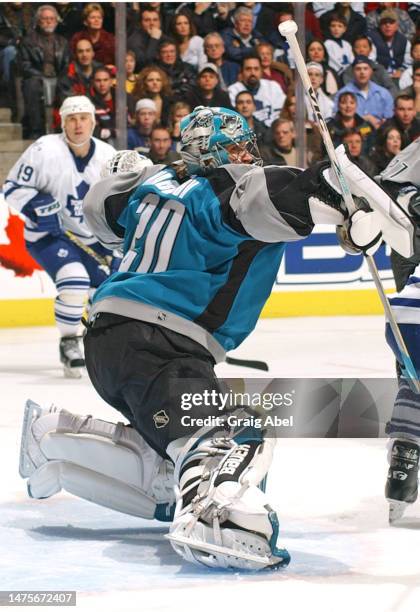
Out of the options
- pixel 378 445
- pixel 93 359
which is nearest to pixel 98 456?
pixel 93 359

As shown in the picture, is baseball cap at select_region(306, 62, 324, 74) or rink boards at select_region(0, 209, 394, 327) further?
baseball cap at select_region(306, 62, 324, 74)

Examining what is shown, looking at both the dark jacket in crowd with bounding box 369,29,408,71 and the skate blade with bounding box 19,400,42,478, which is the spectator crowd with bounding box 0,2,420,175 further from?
the skate blade with bounding box 19,400,42,478

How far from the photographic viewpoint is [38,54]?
7.02m

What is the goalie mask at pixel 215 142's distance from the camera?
288 cm

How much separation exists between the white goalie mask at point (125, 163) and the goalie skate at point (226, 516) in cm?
91

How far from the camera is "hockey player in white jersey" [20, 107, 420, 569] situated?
2.49 meters

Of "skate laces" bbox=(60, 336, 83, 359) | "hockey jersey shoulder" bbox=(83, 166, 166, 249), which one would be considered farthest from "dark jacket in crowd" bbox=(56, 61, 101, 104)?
"hockey jersey shoulder" bbox=(83, 166, 166, 249)

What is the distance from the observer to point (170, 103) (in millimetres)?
7328

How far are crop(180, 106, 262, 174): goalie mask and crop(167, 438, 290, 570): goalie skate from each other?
25.2 inches

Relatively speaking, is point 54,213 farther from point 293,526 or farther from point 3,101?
point 293,526

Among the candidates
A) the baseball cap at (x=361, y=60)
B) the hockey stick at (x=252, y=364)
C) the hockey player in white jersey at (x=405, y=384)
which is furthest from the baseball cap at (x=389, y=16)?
the hockey player in white jersey at (x=405, y=384)

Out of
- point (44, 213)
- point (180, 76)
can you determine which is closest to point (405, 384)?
point (44, 213)

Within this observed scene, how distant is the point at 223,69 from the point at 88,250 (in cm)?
218

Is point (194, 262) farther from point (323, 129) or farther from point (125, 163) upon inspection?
point (125, 163)
